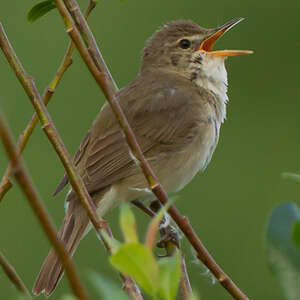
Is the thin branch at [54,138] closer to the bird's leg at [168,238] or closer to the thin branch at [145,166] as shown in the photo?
the thin branch at [145,166]

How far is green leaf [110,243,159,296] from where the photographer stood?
1.06m

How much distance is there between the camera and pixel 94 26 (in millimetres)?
6254

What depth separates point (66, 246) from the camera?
3.00 meters

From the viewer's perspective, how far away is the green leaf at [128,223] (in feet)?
3.86

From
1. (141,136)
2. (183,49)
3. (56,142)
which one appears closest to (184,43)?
(183,49)

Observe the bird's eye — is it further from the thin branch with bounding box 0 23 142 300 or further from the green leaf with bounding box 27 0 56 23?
the thin branch with bounding box 0 23 142 300

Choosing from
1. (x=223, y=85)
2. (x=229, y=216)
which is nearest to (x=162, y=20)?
(x=229, y=216)

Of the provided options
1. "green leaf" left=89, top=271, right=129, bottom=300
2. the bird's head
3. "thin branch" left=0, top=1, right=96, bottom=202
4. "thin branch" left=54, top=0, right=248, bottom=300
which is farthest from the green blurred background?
"green leaf" left=89, top=271, right=129, bottom=300

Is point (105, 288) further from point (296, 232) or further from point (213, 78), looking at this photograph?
point (213, 78)

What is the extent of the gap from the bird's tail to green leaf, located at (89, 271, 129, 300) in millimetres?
1763

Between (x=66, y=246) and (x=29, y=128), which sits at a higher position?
(x=29, y=128)

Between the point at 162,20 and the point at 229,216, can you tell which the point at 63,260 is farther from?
the point at 162,20

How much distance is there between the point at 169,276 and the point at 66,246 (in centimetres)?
193

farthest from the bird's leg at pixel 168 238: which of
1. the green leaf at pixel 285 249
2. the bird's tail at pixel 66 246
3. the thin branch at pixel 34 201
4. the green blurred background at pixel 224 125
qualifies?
the green blurred background at pixel 224 125
